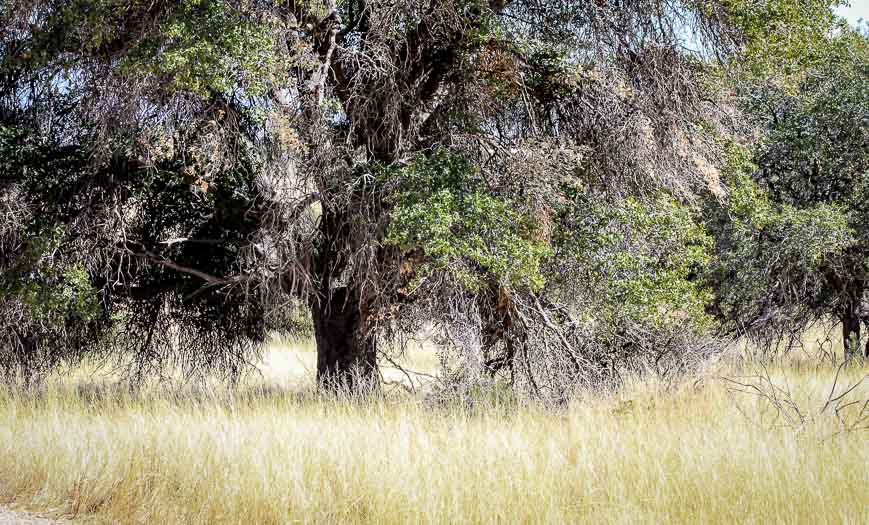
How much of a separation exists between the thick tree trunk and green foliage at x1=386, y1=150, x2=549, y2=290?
9.29 ft

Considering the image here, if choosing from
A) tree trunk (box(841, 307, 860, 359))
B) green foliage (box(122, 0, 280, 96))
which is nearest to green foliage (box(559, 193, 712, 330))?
green foliage (box(122, 0, 280, 96))

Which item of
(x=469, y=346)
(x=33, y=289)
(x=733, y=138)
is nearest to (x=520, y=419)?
(x=469, y=346)

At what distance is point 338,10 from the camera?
12195 millimetres

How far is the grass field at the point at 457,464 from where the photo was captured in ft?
21.2

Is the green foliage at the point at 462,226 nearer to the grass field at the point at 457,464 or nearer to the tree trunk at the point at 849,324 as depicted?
the grass field at the point at 457,464

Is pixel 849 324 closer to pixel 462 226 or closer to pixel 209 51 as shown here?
pixel 462 226

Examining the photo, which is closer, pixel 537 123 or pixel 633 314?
pixel 633 314

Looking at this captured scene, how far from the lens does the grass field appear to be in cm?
648

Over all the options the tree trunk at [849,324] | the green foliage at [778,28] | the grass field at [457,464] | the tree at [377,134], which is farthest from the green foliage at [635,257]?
the tree trunk at [849,324]

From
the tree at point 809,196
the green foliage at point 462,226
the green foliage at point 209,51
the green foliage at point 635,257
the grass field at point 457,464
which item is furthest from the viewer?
the tree at point 809,196

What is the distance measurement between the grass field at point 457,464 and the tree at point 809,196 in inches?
193

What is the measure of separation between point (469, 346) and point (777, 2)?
16.7ft

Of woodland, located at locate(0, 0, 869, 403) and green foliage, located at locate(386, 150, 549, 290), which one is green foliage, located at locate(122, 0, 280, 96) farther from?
green foliage, located at locate(386, 150, 549, 290)

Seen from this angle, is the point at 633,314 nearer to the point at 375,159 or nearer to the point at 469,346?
the point at 469,346
